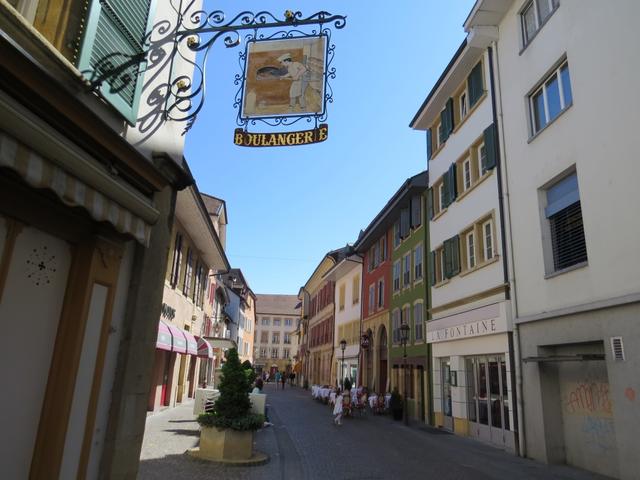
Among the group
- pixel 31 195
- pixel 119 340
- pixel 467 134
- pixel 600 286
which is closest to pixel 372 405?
pixel 467 134

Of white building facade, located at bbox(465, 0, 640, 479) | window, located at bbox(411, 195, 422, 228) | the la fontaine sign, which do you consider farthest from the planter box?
window, located at bbox(411, 195, 422, 228)

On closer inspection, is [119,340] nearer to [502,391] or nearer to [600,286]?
[600,286]

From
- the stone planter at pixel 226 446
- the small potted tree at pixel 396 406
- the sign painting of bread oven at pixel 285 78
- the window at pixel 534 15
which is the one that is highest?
the window at pixel 534 15

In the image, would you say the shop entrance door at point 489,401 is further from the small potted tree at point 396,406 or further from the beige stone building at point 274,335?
the beige stone building at point 274,335

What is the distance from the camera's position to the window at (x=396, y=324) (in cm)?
2578

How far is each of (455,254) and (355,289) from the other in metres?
19.1

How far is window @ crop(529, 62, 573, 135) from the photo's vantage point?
12.3m

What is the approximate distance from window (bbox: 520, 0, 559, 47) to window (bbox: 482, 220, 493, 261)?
5381 mm

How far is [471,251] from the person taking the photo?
17375mm

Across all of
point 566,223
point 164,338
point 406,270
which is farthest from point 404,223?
point 164,338

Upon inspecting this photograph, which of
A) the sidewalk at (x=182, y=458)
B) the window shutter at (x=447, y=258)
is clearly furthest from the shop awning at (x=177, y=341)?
the window shutter at (x=447, y=258)

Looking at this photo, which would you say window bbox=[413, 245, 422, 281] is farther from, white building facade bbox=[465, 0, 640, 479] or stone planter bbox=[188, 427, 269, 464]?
stone planter bbox=[188, 427, 269, 464]

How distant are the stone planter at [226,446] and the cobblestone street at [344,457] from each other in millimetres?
335

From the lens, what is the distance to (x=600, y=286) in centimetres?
1030
